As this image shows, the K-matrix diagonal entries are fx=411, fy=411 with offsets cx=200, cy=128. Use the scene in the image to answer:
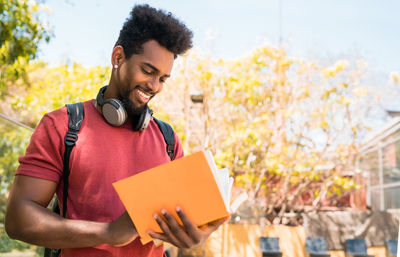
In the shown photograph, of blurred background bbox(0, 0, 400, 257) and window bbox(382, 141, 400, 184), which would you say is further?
window bbox(382, 141, 400, 184)

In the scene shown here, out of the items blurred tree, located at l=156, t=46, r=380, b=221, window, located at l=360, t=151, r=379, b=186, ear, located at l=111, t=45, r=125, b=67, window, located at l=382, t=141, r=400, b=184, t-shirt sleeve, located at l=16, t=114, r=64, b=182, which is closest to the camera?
t-shirt sleeve, located at l=16, t=114, r=64, b=182

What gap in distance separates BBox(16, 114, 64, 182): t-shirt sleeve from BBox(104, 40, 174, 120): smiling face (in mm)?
270

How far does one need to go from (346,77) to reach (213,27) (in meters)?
3.82

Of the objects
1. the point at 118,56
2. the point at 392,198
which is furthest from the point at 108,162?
the point at 392,198

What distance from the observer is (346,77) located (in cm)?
1049

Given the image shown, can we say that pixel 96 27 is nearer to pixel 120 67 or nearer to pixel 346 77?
pixel 346 77

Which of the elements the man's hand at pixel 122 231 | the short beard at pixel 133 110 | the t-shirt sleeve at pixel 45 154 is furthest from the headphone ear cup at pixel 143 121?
the man's hand at pixel 122 231

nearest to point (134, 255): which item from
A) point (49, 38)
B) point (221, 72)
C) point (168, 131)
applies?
point (168, 131)

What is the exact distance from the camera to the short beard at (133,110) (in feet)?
4.57

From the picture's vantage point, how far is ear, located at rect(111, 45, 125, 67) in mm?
1444

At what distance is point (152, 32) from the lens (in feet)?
4.62

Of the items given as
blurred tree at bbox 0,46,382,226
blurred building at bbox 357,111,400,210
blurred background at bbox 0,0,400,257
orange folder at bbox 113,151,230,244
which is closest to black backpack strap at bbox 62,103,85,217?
orange folder at bbox 113,151,230,244

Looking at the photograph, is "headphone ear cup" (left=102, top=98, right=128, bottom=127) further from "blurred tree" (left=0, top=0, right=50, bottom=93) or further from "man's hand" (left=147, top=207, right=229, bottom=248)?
"blurred tree" (left=0, top=0, right=50, bottom=93)

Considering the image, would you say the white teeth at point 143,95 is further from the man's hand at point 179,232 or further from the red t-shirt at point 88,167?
the man's hand at point 179,232
